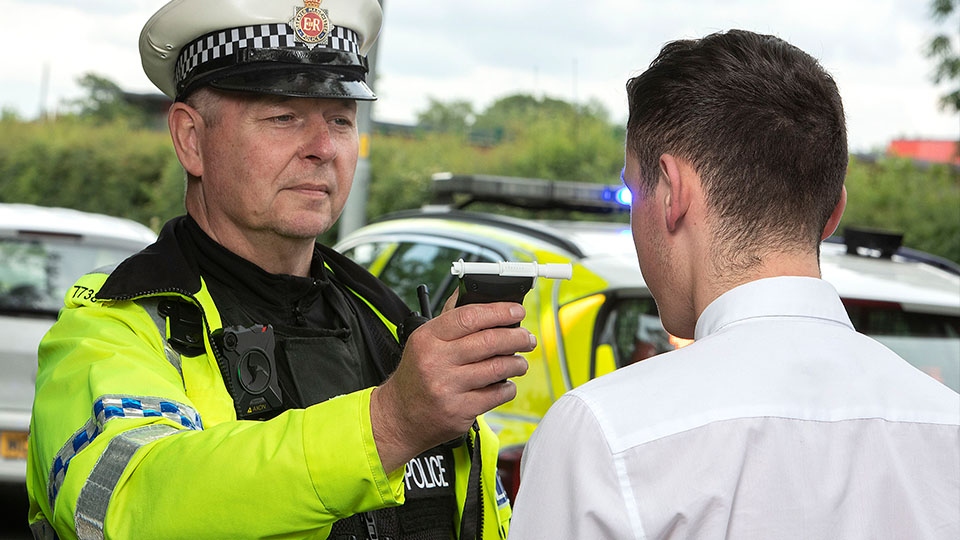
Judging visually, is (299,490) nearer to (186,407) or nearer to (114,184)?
(186,407)

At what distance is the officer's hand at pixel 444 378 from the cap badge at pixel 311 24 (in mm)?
983

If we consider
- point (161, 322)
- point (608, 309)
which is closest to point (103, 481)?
point (161, 322)

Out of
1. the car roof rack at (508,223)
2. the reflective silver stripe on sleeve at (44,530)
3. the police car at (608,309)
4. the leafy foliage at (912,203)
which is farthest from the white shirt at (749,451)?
the leafy foliage at (912,203)

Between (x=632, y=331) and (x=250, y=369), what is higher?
(x=250, y=369)

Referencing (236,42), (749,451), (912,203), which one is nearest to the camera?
(749,451)

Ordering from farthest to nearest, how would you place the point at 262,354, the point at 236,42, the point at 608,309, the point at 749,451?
the point at 608,309 < the point at 236,42 < the point at 262,354 < the point at 749,451

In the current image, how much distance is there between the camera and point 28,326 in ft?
20.5

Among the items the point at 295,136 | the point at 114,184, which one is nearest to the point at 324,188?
the point at 295,136

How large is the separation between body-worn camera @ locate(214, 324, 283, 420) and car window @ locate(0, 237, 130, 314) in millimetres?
4556

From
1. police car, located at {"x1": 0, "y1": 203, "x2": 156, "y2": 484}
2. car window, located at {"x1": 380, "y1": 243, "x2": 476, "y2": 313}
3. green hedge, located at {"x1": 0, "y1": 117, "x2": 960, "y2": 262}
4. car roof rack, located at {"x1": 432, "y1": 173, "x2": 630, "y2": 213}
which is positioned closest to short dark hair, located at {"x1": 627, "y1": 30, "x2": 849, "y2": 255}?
car window, located at {"x1": 380, "y1": 243, "x2": 476, "y2": 313}

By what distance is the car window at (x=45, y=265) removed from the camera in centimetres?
645

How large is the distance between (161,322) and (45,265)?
16.0ft

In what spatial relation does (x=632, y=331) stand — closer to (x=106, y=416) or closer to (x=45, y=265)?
(x=106, y=416)

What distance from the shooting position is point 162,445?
167 centimetres
